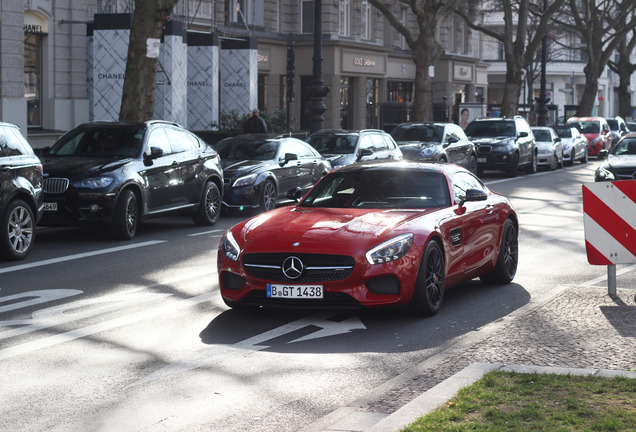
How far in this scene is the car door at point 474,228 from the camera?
1051cm

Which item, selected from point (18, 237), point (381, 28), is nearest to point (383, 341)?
point (18, 237)

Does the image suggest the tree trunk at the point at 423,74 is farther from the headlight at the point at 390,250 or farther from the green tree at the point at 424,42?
the headlight at the point at 390,250

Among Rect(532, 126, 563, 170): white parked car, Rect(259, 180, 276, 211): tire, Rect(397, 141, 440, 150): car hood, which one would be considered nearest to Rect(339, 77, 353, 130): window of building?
Rect(532, 126, 563, 170): white parked car

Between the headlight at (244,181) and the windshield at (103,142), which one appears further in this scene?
the headlight at (244,181)

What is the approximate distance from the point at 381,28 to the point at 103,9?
23.8 m

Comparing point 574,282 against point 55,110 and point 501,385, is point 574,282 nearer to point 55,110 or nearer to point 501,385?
point 501,385

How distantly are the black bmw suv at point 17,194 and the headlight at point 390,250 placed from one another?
5574 millimetres

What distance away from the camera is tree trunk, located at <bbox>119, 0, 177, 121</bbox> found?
21578mm

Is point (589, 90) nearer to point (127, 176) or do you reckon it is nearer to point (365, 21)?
point (365, 21)

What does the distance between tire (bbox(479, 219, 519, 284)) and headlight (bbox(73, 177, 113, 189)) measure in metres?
5.94

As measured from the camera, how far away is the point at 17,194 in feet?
44.0

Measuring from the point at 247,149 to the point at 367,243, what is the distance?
11.8 metres

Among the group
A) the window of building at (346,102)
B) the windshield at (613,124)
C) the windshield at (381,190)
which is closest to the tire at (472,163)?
the windshield at (381,190)

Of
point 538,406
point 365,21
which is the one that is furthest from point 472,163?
point 538,406
